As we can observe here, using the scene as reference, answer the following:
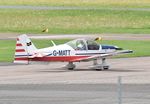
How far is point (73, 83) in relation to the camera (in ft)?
101

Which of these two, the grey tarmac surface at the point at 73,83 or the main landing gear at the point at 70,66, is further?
the main landing gear at the point at 70,66

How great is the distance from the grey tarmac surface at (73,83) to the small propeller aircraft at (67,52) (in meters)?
0.55

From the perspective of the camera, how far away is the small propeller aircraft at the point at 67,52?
35969mm

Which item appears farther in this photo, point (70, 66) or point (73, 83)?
point (70, 66)

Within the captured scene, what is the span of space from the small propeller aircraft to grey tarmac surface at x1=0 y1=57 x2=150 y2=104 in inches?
21.6

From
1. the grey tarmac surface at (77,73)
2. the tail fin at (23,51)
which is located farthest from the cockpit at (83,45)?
the tail fin at (23,51)

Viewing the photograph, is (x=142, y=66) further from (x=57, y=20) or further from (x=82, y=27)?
(x=57, y=20)

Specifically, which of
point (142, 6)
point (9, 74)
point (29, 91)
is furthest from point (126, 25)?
point (29, 91)

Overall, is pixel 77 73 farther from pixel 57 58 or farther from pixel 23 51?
pixel 23 51

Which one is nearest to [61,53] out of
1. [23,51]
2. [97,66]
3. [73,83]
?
[23,51]

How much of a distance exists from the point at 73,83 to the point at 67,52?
20.4ft

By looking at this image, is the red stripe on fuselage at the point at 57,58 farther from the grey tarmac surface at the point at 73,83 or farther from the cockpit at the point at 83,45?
the grey tarmac surface at the point at 73,83

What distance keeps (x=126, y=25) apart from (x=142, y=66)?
104ft

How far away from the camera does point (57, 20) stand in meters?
72.8
